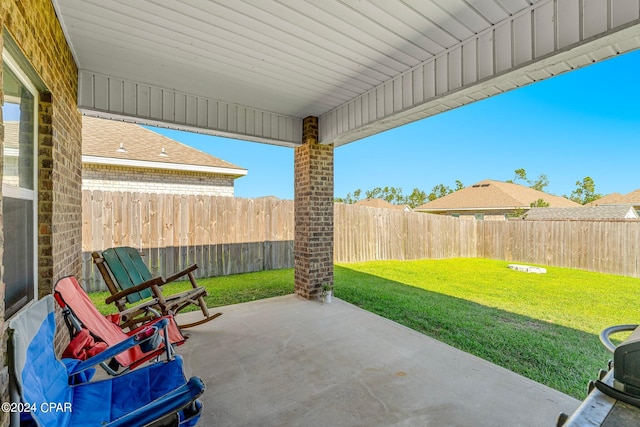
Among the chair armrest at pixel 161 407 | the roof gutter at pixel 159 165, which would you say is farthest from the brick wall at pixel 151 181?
the chair armrest at pixel 161 407

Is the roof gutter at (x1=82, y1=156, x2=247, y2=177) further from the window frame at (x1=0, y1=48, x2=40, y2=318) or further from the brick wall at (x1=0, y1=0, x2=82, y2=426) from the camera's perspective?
the window frame at (x1=0, y1=48, x2=40, y2=318)

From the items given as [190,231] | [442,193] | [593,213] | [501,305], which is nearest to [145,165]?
[190,231]

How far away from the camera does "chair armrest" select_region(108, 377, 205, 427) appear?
3.84 feet

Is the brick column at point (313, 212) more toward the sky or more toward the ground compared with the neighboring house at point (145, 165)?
more toward the ground

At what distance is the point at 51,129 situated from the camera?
2.44 m

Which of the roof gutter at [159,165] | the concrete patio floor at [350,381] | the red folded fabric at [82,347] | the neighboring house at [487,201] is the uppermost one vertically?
the roof gutter at [159,165]

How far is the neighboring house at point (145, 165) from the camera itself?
856 cm

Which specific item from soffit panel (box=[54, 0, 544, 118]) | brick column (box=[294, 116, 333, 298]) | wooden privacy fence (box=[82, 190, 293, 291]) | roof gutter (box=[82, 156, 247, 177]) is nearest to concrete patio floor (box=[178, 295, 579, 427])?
brick column (box=[294, 116, 333, 298])

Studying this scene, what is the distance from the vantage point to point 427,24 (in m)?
2.52

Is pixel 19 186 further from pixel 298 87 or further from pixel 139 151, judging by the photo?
pixel 139 151

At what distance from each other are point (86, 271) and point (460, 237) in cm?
1097

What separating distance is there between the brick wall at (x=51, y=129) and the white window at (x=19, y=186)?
7 cm

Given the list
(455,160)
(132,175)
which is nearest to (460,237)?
(132,175)

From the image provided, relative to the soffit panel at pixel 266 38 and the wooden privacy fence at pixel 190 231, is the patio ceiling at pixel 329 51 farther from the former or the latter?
the wooden privacy fence at pixel 190 231
